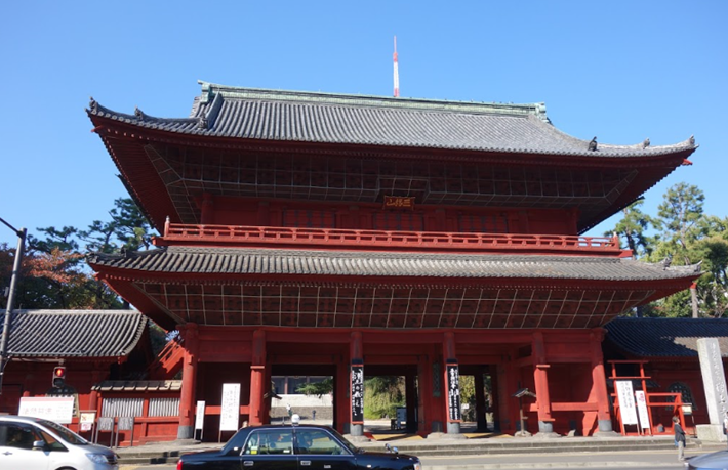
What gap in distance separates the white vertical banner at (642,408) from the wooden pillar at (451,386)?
7562 mm

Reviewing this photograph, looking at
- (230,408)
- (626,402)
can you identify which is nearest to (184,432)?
(230,408)

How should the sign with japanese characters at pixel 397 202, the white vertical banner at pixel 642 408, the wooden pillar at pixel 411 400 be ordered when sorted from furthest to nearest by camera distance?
the wooden pillar at pixel 411 400
the sign with japanese characters at pixel 397 202
the white vertical banner at pixel 642 408

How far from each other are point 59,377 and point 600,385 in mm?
21180

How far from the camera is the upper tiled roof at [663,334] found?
944 inches

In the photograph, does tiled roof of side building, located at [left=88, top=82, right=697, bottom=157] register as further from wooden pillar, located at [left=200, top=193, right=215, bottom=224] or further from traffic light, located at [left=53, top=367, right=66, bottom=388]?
traffic light, located at [left=53, top=367, right=66, bottom=388]

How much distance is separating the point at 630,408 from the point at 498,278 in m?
7.91

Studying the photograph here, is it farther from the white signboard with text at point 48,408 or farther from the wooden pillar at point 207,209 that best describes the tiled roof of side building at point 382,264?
the white signboard with text at point 48,408

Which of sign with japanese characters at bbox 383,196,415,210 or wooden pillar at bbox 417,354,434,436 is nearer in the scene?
wooden pillar at bbox 417,354,434,436

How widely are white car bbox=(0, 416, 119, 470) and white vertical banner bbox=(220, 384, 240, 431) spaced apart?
7597 millimetres

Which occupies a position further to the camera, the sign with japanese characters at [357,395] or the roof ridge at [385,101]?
the roof ridge at [385,101]

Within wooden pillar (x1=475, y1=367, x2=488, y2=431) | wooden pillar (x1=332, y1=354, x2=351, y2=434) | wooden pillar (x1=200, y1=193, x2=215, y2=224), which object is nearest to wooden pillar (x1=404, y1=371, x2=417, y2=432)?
wooden pillar (x1=475, y1=367, x2=488, y2=431)

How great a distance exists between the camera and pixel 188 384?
19.4 meters

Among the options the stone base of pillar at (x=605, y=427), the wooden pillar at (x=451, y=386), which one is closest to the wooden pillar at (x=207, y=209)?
the wooden pillar at (x=451, y=386)

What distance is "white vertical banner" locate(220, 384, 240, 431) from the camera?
1880cm
